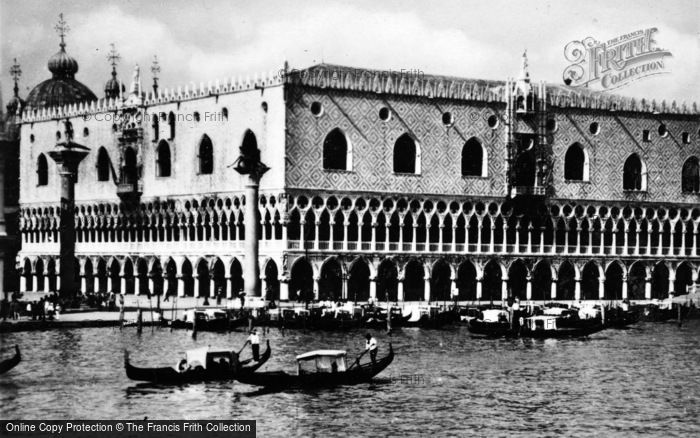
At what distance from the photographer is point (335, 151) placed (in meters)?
60.0

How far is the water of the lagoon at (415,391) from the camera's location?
29.1m

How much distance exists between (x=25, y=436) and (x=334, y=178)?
33896 millimetres

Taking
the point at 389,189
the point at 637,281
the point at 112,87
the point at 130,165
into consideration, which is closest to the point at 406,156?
the point at 389,189

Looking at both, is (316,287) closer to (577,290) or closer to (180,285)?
(180,285)

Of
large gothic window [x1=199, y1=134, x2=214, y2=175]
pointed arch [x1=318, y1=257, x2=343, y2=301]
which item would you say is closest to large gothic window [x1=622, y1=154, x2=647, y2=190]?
pointed arch [x1=318, y1=257, x2=343, y2=301]

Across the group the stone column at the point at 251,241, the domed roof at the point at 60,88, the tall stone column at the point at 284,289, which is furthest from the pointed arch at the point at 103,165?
the stone column at the point at 251,241

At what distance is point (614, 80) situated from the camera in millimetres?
50375

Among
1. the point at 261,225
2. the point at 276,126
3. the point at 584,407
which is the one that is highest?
the point at 276,126

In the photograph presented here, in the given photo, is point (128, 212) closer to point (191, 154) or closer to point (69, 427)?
point (191, 154)

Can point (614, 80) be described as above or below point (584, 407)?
above

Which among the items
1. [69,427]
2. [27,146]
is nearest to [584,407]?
[69,427]

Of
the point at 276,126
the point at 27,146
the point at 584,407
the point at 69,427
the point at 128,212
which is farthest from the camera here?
the point at 27,146

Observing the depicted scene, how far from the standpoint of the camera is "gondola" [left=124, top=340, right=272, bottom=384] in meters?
32.5

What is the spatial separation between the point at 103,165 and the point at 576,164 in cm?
2242
